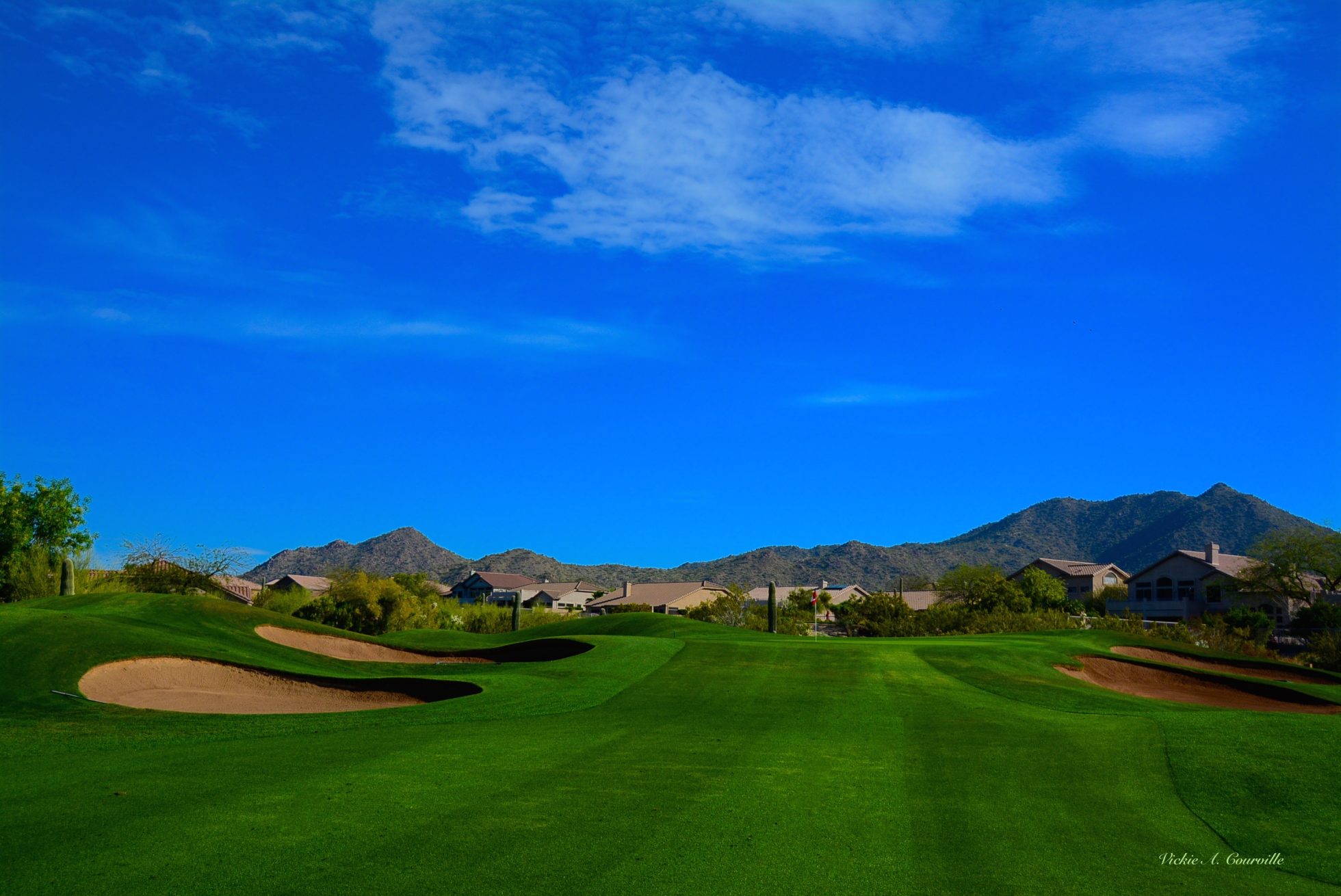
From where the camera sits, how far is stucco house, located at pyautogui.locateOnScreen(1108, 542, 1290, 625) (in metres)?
76.6

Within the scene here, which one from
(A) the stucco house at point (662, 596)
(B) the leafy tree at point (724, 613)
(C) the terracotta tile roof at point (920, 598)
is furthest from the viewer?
(A) the stucco house at point (662, 596)

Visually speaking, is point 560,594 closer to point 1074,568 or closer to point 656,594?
point 656,594

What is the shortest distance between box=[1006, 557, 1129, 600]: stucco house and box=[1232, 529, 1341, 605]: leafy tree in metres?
19.1

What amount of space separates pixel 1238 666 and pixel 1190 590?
56.6m

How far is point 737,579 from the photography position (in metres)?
182

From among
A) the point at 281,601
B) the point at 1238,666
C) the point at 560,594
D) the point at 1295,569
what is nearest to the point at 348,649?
the point at 281,601

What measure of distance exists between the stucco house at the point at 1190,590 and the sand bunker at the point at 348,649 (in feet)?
209

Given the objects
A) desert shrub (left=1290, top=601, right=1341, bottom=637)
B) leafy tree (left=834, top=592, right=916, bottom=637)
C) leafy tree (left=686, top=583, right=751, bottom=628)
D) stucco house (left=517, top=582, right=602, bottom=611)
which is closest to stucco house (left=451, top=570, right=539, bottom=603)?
stucco house (left=517, top=582, right=602, bottom=611)

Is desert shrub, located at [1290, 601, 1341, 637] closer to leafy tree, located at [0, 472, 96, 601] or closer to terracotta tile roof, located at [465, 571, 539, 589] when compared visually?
leafy tree, located at [0, 472, 96, 601]

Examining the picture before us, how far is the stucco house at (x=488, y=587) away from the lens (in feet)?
398

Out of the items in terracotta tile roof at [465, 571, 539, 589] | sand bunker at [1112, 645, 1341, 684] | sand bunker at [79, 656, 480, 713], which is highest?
terracotta tile roof at [465, 571, 539, 589]

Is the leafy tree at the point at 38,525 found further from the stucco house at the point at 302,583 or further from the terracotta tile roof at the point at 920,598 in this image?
the terracotta tile roof at the point at 920,598

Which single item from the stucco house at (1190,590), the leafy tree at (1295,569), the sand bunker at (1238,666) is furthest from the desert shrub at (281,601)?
the leafy tree at (1295,569)

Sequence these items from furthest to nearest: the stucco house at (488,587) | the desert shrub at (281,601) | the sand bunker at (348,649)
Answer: the stucco house at (488,587)
the desert shrub at (281,601)
the sand bunker at (348,649)
